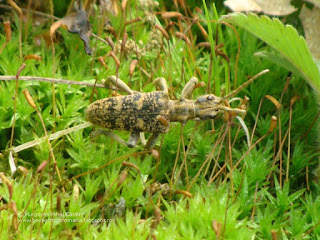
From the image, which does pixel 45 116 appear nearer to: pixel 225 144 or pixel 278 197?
pixel 225 144

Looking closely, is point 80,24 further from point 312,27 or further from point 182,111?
point 312,27

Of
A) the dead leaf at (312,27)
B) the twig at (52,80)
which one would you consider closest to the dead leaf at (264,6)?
the dead leaf at (312,27)

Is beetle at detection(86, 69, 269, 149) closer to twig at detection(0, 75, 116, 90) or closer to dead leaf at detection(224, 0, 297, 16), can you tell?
twig at detection(0, 75, 116, 90)

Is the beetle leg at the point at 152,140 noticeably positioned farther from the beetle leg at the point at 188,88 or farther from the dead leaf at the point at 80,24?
the dead leaf at the point at 80,24

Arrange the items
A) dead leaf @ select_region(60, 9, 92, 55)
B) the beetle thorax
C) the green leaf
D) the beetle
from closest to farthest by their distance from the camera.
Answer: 1. the green leaf
2. the beetle
3. the beetle thorax
4. dead leaf @ select_region(60, 9, 92, 55)

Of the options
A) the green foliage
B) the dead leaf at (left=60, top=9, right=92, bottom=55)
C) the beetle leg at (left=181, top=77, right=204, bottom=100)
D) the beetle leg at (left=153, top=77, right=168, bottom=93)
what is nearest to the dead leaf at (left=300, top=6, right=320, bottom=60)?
the green foliage

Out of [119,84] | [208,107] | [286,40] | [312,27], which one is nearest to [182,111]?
[208,107]

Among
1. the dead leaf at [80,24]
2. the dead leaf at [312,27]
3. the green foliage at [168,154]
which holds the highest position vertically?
the dead leaf at [312,27]
